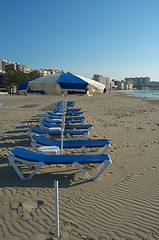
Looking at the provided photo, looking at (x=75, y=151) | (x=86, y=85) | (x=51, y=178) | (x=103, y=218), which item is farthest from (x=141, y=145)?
(x=103, y=218)

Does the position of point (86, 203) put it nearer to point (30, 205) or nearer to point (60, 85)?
point (30, 205)

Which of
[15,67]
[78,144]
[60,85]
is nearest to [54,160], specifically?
[78,144]

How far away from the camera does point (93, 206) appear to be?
10.0ft

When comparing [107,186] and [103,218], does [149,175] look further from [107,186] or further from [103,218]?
[103,218]

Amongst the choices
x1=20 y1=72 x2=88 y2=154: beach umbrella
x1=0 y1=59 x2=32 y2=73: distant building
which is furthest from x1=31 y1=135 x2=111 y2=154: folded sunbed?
x1=0 y1=59 x2=32 y2=73: distant building

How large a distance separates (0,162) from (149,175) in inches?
137

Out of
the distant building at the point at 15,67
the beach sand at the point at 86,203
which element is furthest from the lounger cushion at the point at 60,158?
the distant building at the point at 15,67

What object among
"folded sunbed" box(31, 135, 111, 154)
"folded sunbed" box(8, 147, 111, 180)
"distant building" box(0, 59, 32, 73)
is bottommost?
"folded sunbed" box(8, 147, 111, 180)

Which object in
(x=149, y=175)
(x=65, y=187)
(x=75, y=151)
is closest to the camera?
(x=65, y=187)

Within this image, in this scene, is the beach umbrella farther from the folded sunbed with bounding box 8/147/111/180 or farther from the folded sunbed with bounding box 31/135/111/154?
the folded sunbed with bounding box 8/147/111/180

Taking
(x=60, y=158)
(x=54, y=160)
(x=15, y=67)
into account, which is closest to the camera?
(x=54, y=160)

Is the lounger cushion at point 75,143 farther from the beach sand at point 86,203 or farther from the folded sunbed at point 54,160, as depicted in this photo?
the folded sunbed at point 54,160

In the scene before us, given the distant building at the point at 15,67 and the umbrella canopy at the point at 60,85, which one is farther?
the distant building at the point at 15,67

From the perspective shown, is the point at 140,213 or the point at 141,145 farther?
the point at 141,145
